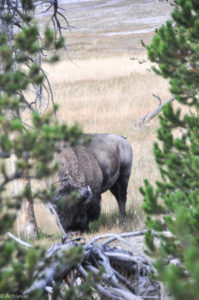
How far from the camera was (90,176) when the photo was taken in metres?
7.43

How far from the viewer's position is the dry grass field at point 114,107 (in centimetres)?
859

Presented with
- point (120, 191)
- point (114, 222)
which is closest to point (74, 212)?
point (114, 222)

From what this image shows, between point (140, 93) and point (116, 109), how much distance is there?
252 centimetres

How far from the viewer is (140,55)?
31.6 meters

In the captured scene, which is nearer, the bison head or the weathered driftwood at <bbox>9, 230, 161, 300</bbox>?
the weathered driftwood at <bbox>9, 230, 161, 300</bbox>

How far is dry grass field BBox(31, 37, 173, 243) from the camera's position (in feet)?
28.2

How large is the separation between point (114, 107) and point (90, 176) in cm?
936

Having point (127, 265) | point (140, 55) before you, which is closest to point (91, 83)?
point (140, 55)

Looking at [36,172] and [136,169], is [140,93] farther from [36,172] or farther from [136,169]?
[36,172]

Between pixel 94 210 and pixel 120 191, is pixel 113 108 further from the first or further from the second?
pixel 94 210

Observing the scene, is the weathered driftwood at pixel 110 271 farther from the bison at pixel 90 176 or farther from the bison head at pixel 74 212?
the bison head at pixel 74 212

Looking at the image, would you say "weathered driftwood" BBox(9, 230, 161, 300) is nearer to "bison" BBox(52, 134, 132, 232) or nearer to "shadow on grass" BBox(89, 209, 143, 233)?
"bison" BBox(52, 134, 132, 232)

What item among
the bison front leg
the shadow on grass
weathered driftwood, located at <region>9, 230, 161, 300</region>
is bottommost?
the bison front leg

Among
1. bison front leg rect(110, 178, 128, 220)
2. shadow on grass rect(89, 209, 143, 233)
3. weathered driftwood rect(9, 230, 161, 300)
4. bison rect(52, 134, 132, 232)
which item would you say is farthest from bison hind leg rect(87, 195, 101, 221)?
weathered driftwood rect(9, 230, 161, 300)
